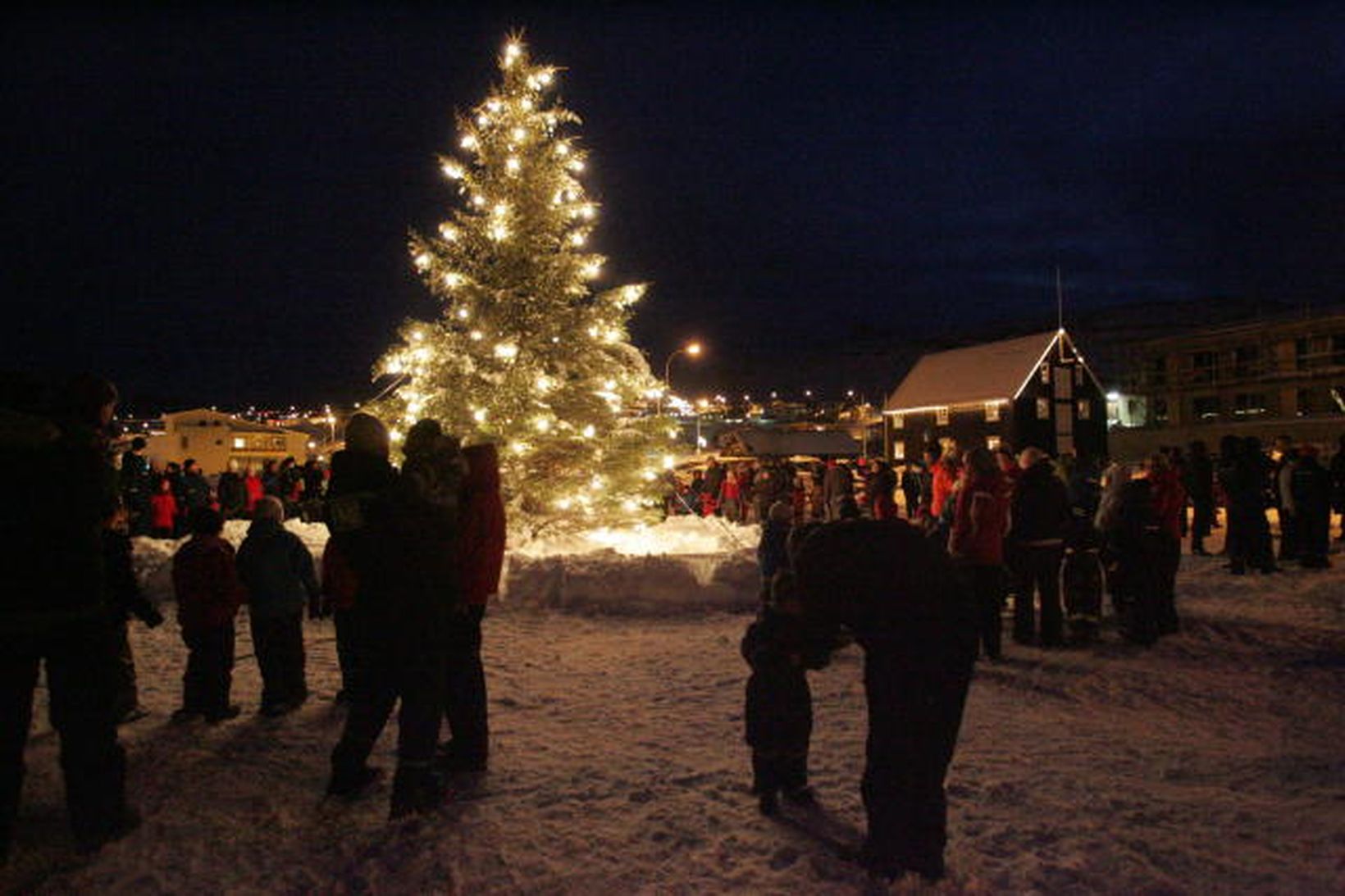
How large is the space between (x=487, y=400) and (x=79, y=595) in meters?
8.51

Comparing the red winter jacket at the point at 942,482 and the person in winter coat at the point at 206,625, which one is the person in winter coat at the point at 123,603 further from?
the red winter jacket at the point at 942,482

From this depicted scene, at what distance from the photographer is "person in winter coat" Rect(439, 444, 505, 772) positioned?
4672mm

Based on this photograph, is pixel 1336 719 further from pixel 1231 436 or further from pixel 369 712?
pixel 1231 436

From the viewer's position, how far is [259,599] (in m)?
5.93

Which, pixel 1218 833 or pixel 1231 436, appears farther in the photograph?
pixel 1231 436

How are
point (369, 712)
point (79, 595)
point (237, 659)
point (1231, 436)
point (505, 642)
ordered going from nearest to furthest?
point (79, 595) → point (369, 712) → point (237, 659) → point (505, 642) → point (1231, 436)

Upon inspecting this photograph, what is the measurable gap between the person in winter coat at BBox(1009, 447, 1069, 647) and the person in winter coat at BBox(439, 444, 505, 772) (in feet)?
17.2

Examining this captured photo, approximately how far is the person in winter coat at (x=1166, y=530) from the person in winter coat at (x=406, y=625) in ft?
24.0

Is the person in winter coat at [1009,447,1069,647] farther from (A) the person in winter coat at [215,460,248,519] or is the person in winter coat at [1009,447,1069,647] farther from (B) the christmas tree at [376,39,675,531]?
(A) the person in winter coat at [215,460,248,519]

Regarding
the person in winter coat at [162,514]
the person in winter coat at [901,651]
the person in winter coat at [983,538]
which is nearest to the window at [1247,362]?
the person in winter coat at [983,538]

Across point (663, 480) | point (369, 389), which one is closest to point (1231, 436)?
point (663, 480)

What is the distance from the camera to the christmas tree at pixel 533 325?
40.1 feet

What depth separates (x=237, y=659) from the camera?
24.5ft

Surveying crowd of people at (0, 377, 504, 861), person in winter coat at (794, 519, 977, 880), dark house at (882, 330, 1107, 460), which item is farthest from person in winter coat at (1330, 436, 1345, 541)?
dark house at (882, 330, 1107, 460)
